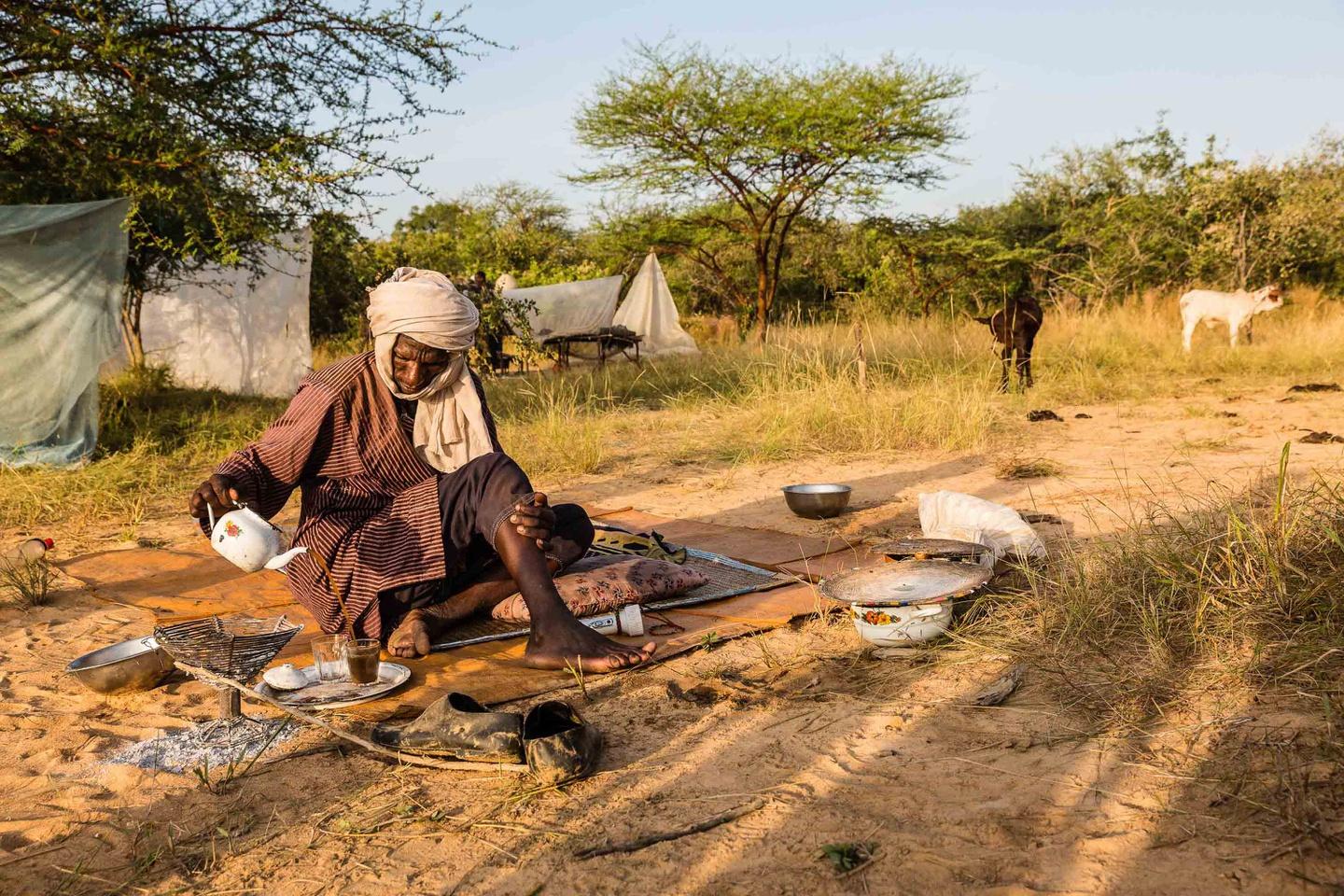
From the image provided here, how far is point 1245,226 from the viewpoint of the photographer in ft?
44.8

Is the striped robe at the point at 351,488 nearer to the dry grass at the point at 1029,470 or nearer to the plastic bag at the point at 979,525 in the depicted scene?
the plastic bag at the point at 979,525

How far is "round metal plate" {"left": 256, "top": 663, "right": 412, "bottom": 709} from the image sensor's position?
2537mm

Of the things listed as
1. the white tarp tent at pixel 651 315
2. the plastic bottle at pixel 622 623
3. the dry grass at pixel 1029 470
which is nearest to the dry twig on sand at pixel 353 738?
the plastic bottle at pixel 622 623

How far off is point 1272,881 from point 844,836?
2.12ft

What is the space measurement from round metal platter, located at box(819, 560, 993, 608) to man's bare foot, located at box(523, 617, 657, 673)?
1.91 ft

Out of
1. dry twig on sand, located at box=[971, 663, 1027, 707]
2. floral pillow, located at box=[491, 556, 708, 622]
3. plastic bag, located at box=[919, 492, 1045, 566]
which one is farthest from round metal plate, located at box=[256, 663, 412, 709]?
plastic bag, located at box=[919, 492, 1045, 566]

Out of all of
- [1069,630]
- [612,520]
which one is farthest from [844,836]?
[612,520]

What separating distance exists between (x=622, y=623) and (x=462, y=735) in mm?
999

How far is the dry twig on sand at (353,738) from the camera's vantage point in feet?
7.11

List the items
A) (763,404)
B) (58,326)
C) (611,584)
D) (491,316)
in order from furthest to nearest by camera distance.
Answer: (491,316) < (763,404) < (58,326) < (611,584)

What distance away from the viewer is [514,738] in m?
2.16

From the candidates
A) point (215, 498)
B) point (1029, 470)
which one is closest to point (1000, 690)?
point (215, 498)

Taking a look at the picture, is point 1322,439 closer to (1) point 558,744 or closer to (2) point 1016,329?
(2) point 1016,329

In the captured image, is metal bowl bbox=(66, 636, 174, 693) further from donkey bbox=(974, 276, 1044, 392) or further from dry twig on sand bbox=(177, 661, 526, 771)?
donkey bbox=(974, 276, 1044, 392)
